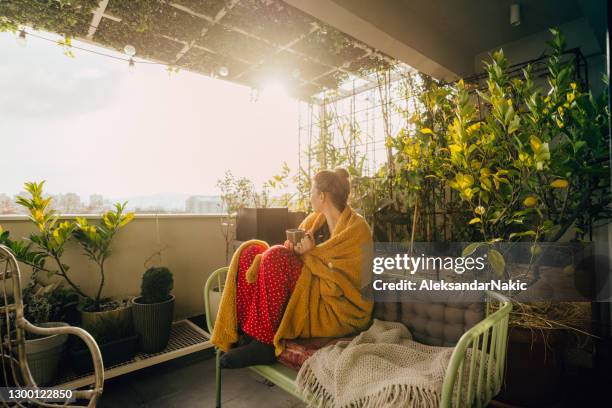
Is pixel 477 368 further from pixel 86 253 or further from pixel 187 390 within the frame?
pixel 86 253

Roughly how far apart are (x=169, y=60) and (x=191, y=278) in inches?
83.4

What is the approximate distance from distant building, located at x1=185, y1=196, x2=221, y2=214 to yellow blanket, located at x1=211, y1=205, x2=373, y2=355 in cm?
151

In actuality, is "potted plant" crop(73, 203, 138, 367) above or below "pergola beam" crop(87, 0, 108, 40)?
below

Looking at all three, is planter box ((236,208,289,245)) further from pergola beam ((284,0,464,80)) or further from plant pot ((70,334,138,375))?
pergola beam ((284,0,464,80))

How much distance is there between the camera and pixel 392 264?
199 cm

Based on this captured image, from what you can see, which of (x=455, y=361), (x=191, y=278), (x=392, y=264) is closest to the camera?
(x=455, y=361)

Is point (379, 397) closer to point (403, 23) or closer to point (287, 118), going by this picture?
point (403, 23)

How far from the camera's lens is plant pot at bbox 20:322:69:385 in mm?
1691

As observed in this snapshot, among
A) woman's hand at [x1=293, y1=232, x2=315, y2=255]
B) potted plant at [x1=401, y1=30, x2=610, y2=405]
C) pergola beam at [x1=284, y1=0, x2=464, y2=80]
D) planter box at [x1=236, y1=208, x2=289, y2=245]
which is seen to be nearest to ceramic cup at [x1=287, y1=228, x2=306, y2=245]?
woman's hand at [x1=293, y1=232, x2=315, y2=255]

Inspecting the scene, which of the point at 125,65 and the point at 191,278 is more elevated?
the point at 125,65

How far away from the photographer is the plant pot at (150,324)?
7.02 feet

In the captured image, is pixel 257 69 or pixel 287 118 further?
pixel 287 118

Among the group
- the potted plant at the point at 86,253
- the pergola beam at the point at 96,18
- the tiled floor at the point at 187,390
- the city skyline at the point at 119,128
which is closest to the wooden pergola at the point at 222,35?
the pergola beam at the point at 96,18

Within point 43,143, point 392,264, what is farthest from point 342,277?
point 43,143
